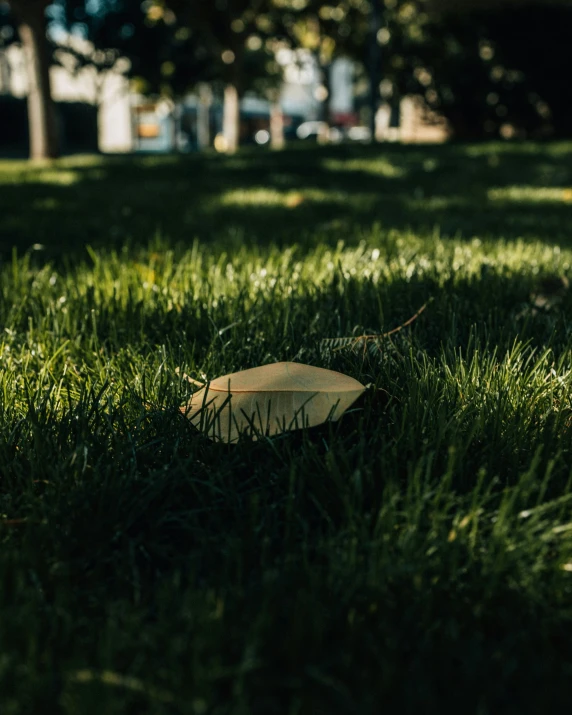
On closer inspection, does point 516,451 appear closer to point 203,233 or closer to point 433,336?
point 433,336

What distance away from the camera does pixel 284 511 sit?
46.3 inches

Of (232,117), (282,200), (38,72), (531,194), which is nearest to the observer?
(282,200)

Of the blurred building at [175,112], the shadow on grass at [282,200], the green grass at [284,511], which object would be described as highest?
the blurred building at [175,112]

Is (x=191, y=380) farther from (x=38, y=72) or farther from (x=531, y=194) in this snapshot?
(x=38, y=72)

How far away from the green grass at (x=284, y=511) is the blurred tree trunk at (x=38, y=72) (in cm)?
1130

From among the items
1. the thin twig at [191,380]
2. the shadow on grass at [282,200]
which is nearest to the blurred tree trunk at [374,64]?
the shadow on grass at [282,200]

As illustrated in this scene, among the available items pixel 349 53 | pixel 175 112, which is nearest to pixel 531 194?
pixel 349 53

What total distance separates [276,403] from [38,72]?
13.0 m

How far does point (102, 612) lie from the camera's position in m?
0.95

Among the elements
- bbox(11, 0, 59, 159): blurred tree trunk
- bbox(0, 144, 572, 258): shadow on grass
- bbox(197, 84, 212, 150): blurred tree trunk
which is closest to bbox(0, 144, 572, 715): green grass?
bbox(0, 144, 572, 258): shadow on grass

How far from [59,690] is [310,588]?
314mm

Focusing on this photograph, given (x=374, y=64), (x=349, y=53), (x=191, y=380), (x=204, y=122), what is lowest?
(x=191, y=380)

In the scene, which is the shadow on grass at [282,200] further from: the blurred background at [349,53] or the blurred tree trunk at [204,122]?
the blurred tree trunk at [204,122]

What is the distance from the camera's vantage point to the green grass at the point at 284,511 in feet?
2.66
